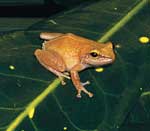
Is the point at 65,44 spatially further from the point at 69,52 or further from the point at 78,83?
the point at 78,83

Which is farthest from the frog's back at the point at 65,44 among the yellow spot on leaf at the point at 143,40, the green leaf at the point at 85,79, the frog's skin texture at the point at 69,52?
the yellow spot on leaf at the point at 143,40

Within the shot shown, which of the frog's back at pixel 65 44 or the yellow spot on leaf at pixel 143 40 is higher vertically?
the yellow spot on leaf at pixel 143 40

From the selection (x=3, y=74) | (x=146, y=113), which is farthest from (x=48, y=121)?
(x=146, y=113)

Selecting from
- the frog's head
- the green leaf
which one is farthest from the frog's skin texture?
the green leaf

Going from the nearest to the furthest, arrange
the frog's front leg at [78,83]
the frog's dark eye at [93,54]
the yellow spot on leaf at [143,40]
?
1. the frog's front leg at [78,83]
2. the yellow spot on leaf at [143,40]
3. the frog's dark eye at [93,54]

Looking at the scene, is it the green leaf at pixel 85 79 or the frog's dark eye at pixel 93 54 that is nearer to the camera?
the green leaf at pixel 85 79

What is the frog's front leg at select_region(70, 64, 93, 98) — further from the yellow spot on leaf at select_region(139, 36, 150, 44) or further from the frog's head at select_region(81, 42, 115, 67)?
the yellow spot on leaf at select_region(139, 36, 150, 44)

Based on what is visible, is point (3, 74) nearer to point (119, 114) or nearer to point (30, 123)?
point (30, 123)

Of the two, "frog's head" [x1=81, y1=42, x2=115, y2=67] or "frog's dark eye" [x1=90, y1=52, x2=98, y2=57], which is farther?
"frog's dark eye" [x1=90, y1=52, x2=98, y2=57]

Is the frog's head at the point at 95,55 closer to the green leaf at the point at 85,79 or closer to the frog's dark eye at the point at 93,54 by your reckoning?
the frog's dark eye at the point at 93,54
